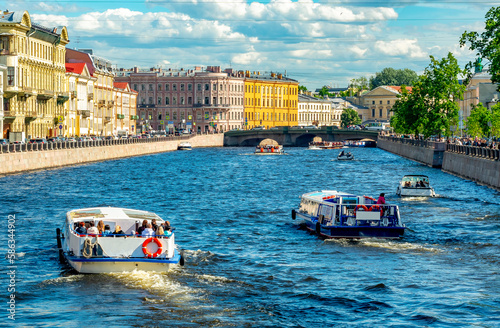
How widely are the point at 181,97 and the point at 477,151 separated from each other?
135 metres

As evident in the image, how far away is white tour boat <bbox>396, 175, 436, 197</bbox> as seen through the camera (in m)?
52.9

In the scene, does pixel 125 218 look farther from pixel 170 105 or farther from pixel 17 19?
pixel 170 105

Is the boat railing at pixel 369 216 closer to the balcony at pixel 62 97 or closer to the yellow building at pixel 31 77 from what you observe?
the yellow building at pixel 31 77

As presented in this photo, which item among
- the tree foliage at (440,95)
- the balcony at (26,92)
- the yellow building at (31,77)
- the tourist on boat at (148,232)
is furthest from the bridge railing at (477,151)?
the balcony at (26,92)

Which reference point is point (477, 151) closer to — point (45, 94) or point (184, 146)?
point (45, 94)

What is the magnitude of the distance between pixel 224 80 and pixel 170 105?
1300cm

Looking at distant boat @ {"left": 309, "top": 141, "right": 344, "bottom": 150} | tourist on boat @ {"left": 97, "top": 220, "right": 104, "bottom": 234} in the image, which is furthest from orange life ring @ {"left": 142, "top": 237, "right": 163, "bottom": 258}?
distant boat @ {"left": 309, "top": 141, "right": 344, "bottom": 150}

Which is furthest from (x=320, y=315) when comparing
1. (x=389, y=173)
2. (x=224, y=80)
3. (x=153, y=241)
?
(x=224, y=80)

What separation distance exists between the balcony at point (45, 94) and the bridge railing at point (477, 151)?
1823 inches

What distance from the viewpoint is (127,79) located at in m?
195

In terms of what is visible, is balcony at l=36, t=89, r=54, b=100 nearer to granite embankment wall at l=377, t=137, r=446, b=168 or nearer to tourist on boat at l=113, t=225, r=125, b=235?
granite embankment wall at l=377, t=137, r=446, b=168

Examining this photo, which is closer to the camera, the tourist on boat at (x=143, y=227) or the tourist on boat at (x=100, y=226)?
the tourist on boat at (x=100, y=226)

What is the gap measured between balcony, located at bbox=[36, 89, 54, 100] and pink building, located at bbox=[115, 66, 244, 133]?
88255 millimetres

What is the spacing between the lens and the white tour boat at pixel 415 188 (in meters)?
52.9
